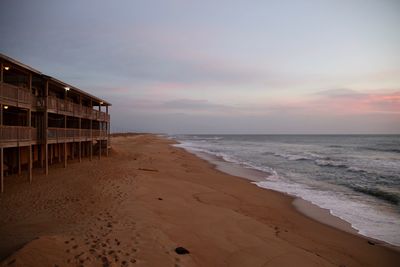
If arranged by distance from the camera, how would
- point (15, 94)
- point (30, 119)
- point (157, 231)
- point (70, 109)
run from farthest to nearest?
1. point (70, 109)
2. point (30, 119)
3. point (15, 94)
4. point (157, 231)

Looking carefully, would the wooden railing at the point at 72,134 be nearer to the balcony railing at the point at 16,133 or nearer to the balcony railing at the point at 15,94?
the balcony railing at the point at 16,133

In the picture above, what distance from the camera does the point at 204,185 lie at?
16.9 metres

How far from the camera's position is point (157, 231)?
8078 mm

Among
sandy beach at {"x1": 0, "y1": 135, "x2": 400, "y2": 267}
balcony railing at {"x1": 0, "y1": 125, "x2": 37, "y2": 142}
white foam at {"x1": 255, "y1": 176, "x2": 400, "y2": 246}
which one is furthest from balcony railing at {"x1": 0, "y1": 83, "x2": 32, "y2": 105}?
white foam at {"x1": 255, "y1": 176, "x2": 400, "y2": 246}

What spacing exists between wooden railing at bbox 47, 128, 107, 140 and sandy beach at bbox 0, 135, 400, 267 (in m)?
4.19

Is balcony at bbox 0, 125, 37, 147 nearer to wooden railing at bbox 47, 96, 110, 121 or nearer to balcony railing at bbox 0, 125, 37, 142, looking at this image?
balcony railing at bbox 0, 125, 37, 142

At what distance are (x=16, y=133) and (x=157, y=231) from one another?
10520 millimetres

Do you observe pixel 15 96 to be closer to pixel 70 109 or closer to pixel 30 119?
pixel 30 119

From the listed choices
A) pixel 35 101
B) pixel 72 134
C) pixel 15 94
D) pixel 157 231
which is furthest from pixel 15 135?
pixel 157 231

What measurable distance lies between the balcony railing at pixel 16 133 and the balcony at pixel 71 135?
4.47ft

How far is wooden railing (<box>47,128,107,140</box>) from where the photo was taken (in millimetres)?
17494

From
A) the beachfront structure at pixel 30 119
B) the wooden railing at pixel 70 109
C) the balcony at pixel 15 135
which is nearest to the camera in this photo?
the balcony at pixel 15 135

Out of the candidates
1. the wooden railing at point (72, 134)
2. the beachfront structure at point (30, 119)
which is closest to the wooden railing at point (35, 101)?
the beachfront structure at point (30, 119)

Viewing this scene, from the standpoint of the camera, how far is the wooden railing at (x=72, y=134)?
17.5 m
